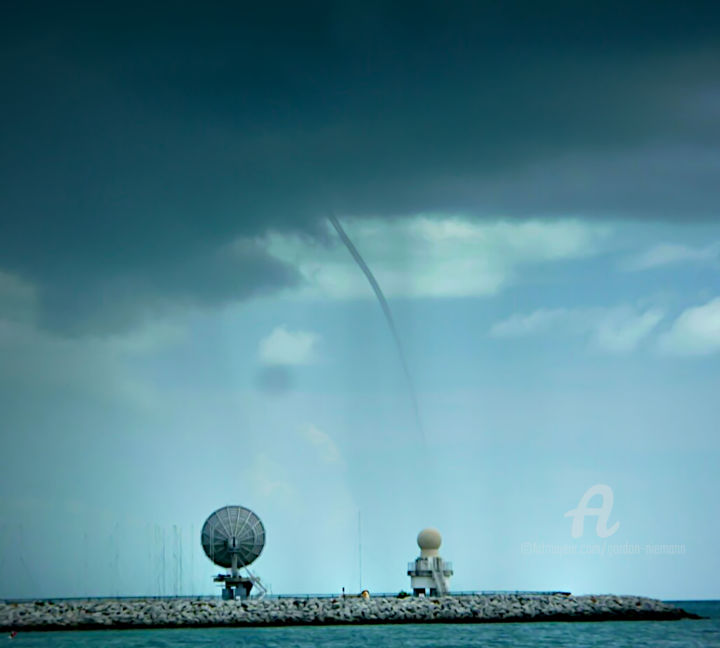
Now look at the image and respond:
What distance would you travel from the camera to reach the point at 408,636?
80438 mm

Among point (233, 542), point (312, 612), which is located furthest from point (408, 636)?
point (233, 542)

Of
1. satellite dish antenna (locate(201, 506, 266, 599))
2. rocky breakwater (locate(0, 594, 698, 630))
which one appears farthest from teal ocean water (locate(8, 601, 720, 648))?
satellite dish antenna (locate(201, 506, 266, 599))

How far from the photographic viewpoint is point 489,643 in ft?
241

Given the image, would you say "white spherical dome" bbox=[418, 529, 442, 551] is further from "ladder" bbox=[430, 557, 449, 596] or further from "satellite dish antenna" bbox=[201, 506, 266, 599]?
"satellite dish antenna" bbox=[201, 506, 266, 599]

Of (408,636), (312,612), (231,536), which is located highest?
(231,536)

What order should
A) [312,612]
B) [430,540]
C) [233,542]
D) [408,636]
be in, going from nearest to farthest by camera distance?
1. [408,636]
2. [312,612]
3. [233,542]
4. [430,540]

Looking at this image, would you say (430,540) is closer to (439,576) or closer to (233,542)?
(439,576)

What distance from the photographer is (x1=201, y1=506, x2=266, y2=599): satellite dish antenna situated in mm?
106688

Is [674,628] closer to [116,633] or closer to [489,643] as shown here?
[489,643]

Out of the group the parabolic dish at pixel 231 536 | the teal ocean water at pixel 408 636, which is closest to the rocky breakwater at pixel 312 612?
the teal ocean water at pixel 408 636

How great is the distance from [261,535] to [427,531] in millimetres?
18058

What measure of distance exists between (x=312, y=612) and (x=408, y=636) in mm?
18492

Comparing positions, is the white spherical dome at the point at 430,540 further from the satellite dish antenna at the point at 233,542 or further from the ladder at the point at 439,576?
the satellite dish antenna at the point at 233,542

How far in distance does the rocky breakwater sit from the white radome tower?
7281mm
